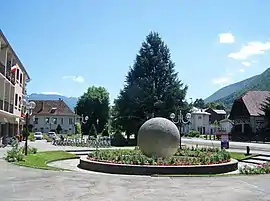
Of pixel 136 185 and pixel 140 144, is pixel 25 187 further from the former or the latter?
pixel 140 144

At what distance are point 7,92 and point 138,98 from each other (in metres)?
18.3

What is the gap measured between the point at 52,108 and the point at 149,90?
5311 centimetres

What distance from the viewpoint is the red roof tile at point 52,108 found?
97812 millimetres

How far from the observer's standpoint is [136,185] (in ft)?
42.2

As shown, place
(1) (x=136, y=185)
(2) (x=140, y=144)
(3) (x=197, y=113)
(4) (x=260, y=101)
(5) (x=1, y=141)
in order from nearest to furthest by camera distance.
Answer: (1) (x=136, y=185) < (2) (x=140, y=144) < (5) (x=1, y=141) < (4) (x=260, y=101) < (3) (x=197, y=113)

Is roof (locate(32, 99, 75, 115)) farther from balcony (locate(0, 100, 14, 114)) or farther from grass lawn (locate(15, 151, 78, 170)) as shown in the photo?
grass lawn (locate(15, 151, 78, 170))

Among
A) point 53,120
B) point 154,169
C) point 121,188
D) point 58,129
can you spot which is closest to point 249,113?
point 58,129

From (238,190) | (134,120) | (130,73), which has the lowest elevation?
(238,190)

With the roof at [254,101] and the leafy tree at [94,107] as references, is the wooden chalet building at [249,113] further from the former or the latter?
the leafy tree at [94,107]

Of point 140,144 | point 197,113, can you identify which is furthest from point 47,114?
point 140,144

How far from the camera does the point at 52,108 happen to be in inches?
3905

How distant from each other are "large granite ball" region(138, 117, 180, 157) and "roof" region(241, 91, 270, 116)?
169ft

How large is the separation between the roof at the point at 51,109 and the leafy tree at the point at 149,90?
45287 millimetres

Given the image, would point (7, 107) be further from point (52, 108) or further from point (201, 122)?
point (201, 122)
